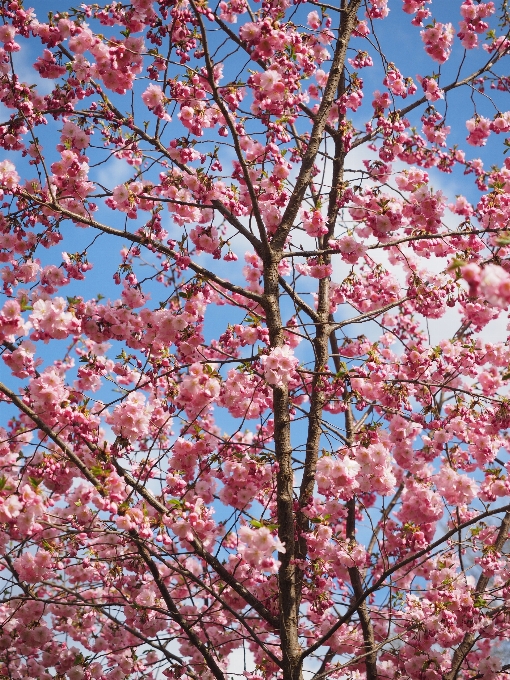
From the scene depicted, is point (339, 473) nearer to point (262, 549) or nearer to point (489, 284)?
point (262, 549)

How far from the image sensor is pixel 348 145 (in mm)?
5793

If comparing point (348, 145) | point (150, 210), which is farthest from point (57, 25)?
point (348, 145)

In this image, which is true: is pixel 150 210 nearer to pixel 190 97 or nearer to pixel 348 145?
pixel 190 97

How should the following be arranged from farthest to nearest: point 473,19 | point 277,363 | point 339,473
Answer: point 473,19, point 339,473, point 277,363

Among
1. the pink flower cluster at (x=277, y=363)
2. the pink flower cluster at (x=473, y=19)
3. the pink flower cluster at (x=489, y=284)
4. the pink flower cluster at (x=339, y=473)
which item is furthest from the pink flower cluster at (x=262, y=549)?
the pink flower cluster at (x=473, y=19)

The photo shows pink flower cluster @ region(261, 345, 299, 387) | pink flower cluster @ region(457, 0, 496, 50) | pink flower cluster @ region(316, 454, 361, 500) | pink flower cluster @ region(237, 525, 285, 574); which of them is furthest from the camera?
pink flower cluster @ region(457, 0, 496, 50)

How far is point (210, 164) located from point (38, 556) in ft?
11.2

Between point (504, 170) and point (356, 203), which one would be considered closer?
point (356, 203)

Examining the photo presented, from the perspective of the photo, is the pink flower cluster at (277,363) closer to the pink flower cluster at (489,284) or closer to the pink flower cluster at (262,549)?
the pink flower cluster at (262,549)

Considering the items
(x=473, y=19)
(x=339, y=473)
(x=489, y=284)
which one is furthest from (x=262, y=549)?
(x=473, y=19)

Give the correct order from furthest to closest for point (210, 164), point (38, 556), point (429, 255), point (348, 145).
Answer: point (429, 255) < point (348, 145) < point (210, 164) < point (38, 556)

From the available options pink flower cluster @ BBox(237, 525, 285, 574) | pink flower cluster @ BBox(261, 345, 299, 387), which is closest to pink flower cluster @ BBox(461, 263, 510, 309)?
pink flower cluster @ BBox(237, 525, 285, 574)

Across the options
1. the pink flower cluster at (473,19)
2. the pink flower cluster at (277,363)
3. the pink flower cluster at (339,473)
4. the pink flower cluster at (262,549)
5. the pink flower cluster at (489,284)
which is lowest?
the pink flower cluster at (262,549)

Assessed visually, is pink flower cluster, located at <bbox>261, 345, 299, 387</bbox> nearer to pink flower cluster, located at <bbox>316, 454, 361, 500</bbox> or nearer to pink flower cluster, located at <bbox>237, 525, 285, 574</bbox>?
pink flower cluster, located at <bbox>316, 454, 361, 500</bbox>
